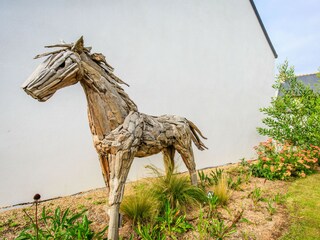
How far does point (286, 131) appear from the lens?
534 centimetres

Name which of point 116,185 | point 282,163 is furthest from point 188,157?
point 282,163

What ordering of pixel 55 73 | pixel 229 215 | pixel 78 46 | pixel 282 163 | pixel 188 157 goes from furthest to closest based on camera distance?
pixel 282 163 → pixel 188 157 → pixel 229 215 → pixel 78 46 → pixel 55 73

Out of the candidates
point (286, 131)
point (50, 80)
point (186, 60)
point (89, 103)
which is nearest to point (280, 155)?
point (286, 131)

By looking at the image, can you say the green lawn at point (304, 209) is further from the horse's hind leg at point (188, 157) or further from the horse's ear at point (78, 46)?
the horse's ear at point (78, 46)

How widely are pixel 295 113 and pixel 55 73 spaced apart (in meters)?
5.91

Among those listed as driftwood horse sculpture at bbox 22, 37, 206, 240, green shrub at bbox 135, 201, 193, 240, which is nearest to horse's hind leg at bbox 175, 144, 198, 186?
driftwood horse sculpture at bbox 22, 37, 206, 240

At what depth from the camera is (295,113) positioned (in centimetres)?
537

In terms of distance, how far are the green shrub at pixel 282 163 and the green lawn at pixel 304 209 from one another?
300mm

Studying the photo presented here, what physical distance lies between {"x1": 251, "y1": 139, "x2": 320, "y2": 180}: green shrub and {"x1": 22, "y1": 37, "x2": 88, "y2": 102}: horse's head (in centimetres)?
428

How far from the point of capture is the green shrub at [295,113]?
202 inches

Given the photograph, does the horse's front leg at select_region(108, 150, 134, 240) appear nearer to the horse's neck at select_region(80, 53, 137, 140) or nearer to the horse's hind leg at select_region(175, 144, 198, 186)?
the horse's neck at select_region(80, 53, 137, 140)

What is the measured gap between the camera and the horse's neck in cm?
183

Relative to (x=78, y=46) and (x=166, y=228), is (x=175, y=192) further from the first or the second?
(x=78, y=46)

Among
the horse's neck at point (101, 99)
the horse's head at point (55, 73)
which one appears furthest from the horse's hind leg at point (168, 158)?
the horse's head at point (55, 73)
